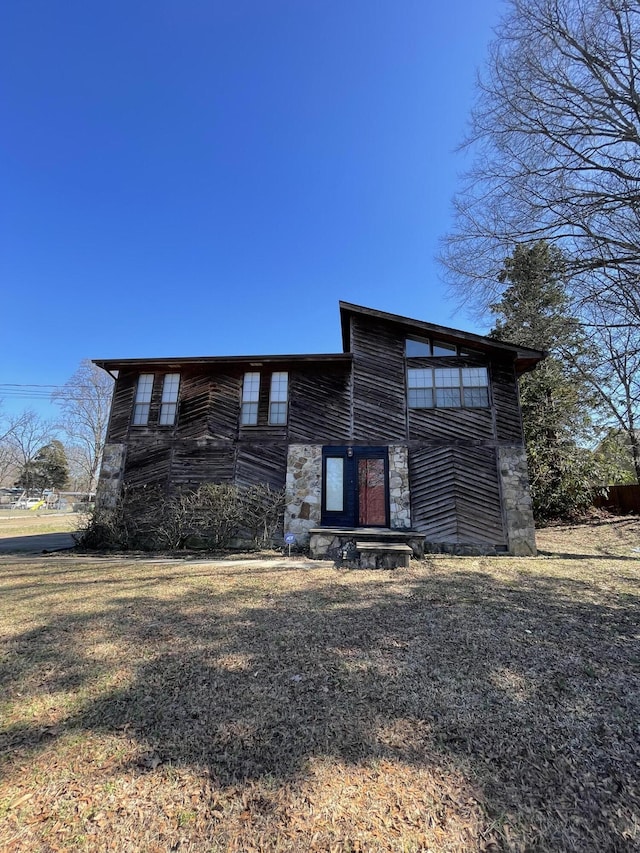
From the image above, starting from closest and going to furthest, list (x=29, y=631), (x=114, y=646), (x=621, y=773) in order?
(x=621, y=773) < (x=114, y=646) < (x=29, y=631)

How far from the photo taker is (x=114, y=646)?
3656mm

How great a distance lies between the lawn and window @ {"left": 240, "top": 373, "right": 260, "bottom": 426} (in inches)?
270

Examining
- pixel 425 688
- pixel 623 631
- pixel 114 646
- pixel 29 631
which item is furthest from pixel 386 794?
pixel 29 631

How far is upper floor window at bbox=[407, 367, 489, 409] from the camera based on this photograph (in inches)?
426

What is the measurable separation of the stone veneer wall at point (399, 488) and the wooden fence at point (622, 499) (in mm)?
13370

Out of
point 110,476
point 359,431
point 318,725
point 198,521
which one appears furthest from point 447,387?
point 110,476

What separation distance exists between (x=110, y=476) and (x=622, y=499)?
2208cm

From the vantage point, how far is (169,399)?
12.1m

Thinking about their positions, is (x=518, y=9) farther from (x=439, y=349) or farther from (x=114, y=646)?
(x=114, y=646)

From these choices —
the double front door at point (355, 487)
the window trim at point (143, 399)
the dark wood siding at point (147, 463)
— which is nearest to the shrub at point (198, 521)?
the dark wood siding at point (147, 463)

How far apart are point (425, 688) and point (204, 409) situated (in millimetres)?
10141

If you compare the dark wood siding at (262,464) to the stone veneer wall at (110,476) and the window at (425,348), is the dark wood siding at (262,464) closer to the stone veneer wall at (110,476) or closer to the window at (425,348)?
the stone veneer wall at (110,476)

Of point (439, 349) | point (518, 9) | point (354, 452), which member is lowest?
point (354, 452)

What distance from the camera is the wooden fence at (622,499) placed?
17.8 m
